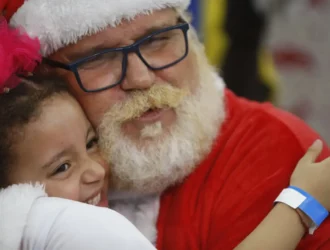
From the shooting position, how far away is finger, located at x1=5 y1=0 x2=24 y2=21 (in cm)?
147

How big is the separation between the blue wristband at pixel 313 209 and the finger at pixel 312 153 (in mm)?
101

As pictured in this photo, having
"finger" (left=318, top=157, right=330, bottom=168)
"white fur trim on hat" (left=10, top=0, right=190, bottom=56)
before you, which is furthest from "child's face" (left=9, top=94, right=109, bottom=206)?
"finger" (left=318, top=157, right=330, bottom=168)

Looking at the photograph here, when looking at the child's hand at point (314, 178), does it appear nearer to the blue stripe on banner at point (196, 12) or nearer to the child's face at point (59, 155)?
the child's face at point (59, 155)

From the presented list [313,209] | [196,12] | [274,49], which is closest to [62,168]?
[313,209]

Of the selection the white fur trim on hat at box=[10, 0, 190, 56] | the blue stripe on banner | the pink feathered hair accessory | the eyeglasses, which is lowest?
the blue stripe on banner

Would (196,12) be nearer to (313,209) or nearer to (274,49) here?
(274,49)

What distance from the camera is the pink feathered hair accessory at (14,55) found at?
1.33m

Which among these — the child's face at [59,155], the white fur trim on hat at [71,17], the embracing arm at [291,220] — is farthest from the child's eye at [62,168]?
the embracing arm at [291,220]

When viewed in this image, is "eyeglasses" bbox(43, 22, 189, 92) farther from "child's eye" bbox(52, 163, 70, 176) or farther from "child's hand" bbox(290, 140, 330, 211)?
"child's hand" bbox(290, 140, 330, 211)

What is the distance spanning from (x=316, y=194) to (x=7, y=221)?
64 centimetres

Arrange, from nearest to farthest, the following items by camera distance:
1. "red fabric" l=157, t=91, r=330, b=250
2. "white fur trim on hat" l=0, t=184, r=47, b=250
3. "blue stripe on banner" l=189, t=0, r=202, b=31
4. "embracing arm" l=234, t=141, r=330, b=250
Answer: "white fur trim on hat" l=0, t=184, r=47, b=250
"embracing arm" l=234, t=141, r=330, b=250
"red fabric" l=157, t=91, r=330, b=250
"blue stripe on banner" l=189, t=0, r=202, b=31

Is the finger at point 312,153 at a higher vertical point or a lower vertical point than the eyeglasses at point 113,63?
lower

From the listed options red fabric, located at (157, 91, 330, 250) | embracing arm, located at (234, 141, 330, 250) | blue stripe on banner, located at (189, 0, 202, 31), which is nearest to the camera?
embracing arm, located at (234, 141, 330, 250)

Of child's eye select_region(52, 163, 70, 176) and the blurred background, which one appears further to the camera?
the blurred background
